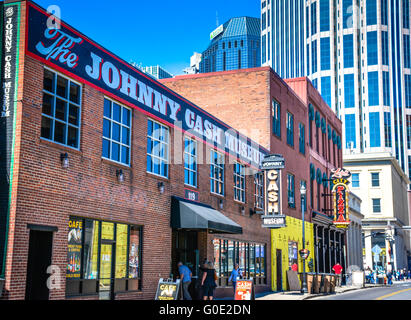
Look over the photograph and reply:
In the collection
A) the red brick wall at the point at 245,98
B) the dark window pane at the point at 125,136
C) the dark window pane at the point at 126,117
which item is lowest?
the dark window pane at the point at 125,136

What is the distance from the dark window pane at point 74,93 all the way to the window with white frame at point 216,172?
971 centimetres

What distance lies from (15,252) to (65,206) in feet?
7.41

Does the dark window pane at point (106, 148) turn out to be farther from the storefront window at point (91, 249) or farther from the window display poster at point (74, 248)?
the window display poster at point (74, 248)

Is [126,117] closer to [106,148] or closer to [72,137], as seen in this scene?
[106,148]

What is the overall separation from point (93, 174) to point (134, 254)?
3685mm

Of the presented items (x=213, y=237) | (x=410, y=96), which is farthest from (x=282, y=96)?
(x=410, y=96)

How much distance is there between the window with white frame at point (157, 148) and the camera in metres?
20.0

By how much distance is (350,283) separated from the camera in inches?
1853

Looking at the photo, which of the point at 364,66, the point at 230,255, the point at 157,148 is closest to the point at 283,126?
the point at 230,255

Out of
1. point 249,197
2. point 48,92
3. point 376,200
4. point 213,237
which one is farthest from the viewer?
point 376,200

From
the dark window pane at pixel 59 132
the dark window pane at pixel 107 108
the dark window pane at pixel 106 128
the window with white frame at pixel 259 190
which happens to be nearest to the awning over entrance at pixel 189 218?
the dark window pane at pixel 106 128

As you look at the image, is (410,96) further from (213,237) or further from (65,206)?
(65,206)

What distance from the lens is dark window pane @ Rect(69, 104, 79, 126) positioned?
624 inches
